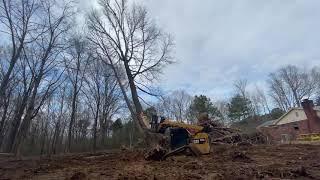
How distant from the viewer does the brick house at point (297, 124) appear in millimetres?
38000

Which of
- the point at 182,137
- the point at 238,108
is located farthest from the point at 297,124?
the point at 182,137

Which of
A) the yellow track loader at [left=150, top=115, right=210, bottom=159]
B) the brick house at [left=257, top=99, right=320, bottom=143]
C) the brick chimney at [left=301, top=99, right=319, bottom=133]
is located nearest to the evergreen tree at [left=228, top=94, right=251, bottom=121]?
the brick house at [left=257, top=99, right=320, bottom=143]

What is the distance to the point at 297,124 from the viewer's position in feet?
144

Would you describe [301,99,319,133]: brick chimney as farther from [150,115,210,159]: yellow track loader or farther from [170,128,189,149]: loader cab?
[170,128,189,149]: loader cab

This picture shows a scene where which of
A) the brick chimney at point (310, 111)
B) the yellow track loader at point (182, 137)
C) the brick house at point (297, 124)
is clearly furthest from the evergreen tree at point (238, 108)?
the yellow track loader at point (182, 137)

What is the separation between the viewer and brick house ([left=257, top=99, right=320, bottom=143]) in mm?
38000

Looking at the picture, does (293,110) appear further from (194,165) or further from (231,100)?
(194,165)

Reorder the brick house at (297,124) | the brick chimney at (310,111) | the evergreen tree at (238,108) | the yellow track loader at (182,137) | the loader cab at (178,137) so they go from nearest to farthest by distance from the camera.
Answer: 1. the yellow track loader at (182,137)
2. the loader cab at (178,137)
3. the brick chimney at (310,111)
4. the brick house at (297,124)
5. the evergreen tree at (238,108)

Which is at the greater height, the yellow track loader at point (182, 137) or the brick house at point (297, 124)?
the brick house at point (297, 124)

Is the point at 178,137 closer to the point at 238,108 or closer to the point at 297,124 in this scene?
the point at 297,124

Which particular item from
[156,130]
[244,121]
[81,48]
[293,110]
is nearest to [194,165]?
[156,130]

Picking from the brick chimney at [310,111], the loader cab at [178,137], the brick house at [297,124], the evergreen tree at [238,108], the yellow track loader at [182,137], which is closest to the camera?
the yellow track loader at [182,137]

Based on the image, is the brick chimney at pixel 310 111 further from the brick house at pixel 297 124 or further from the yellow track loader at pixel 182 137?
the yellow track loader at pixel 182 137

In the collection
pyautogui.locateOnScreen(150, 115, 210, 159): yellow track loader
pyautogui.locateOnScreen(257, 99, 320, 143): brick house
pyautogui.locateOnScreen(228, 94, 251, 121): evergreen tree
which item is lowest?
pyautogui.locateOnScreen(150, 115, 210, 159): yellow track loader
